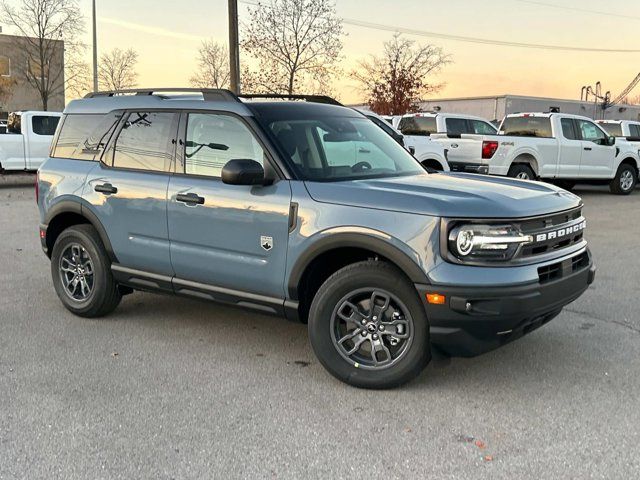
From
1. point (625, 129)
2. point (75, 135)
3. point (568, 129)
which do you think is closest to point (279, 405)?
point (75, 135)

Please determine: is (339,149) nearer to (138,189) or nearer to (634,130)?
(138,189)

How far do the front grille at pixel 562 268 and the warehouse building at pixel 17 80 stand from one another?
41.7 meters

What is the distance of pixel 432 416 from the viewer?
11.8ft

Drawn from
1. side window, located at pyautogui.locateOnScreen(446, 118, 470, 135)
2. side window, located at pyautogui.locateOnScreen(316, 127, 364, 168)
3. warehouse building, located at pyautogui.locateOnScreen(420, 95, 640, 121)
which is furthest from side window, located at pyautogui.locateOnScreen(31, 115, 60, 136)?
warehouse building, located at pyautogui.locateOnScreen(420, 95, 640, 121)

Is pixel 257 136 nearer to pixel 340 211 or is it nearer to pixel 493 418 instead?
pixel 340 211

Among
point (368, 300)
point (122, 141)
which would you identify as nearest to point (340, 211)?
point (368, 300)

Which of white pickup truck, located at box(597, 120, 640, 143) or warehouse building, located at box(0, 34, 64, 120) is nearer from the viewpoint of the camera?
white pickup truck, located at box(597, 120, 640, 143)

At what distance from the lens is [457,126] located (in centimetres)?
1617

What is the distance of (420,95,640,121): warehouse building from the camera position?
43344mm

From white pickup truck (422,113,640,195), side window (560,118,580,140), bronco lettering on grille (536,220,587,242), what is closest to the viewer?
bronco lettering on grille (536,220,587,242)

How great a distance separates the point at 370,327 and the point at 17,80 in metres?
61.4

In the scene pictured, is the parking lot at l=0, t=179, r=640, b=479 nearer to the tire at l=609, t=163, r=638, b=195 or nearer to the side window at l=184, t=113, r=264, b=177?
the side window at l=184, t=113, r=264, b=177

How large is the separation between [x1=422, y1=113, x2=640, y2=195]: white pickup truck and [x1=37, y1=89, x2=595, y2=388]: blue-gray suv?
9515 mm

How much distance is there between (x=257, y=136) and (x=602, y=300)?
12.2 feet
